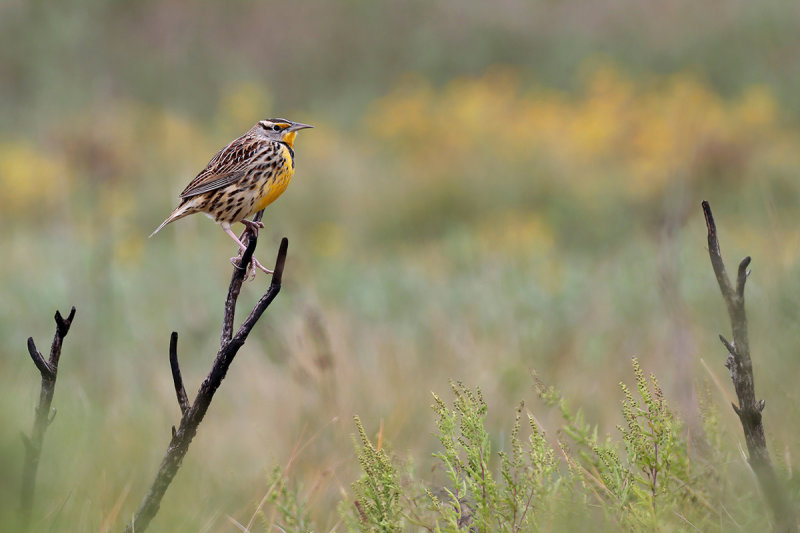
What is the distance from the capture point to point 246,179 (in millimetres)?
1898

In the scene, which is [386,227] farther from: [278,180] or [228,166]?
[278,180]

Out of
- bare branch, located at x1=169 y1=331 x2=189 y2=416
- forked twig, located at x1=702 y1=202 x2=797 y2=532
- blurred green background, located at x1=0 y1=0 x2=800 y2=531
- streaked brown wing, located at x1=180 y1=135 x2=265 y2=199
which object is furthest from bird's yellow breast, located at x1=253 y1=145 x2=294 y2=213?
forked twig, located at x1=702 y1=202 x2=797 y2=532

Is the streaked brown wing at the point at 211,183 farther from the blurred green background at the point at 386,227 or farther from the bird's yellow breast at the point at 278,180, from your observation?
the blurred green background at the point at 386,227

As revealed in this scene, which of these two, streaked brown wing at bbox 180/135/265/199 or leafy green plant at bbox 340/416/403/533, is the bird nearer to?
streaked brown wing at bbox 180/135/265/199

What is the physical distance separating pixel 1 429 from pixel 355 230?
7.57m

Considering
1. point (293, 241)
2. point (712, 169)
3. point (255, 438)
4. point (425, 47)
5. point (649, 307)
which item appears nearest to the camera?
point (255, 438)

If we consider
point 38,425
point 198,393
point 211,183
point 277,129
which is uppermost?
point 277,129

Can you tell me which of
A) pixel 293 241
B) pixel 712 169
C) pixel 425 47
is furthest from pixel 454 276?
pixel 425 47

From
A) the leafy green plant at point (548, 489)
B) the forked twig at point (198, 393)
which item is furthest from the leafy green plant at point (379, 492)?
the forked twig at point (198, 393)

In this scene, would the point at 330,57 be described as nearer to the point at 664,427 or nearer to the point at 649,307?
the point at 649,307

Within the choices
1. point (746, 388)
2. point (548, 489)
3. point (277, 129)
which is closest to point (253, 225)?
point (277, 129)

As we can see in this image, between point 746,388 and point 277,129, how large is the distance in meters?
1.11

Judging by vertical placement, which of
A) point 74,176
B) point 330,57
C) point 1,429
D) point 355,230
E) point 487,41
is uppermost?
point 487,41

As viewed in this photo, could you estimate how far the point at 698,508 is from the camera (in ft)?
6.11
